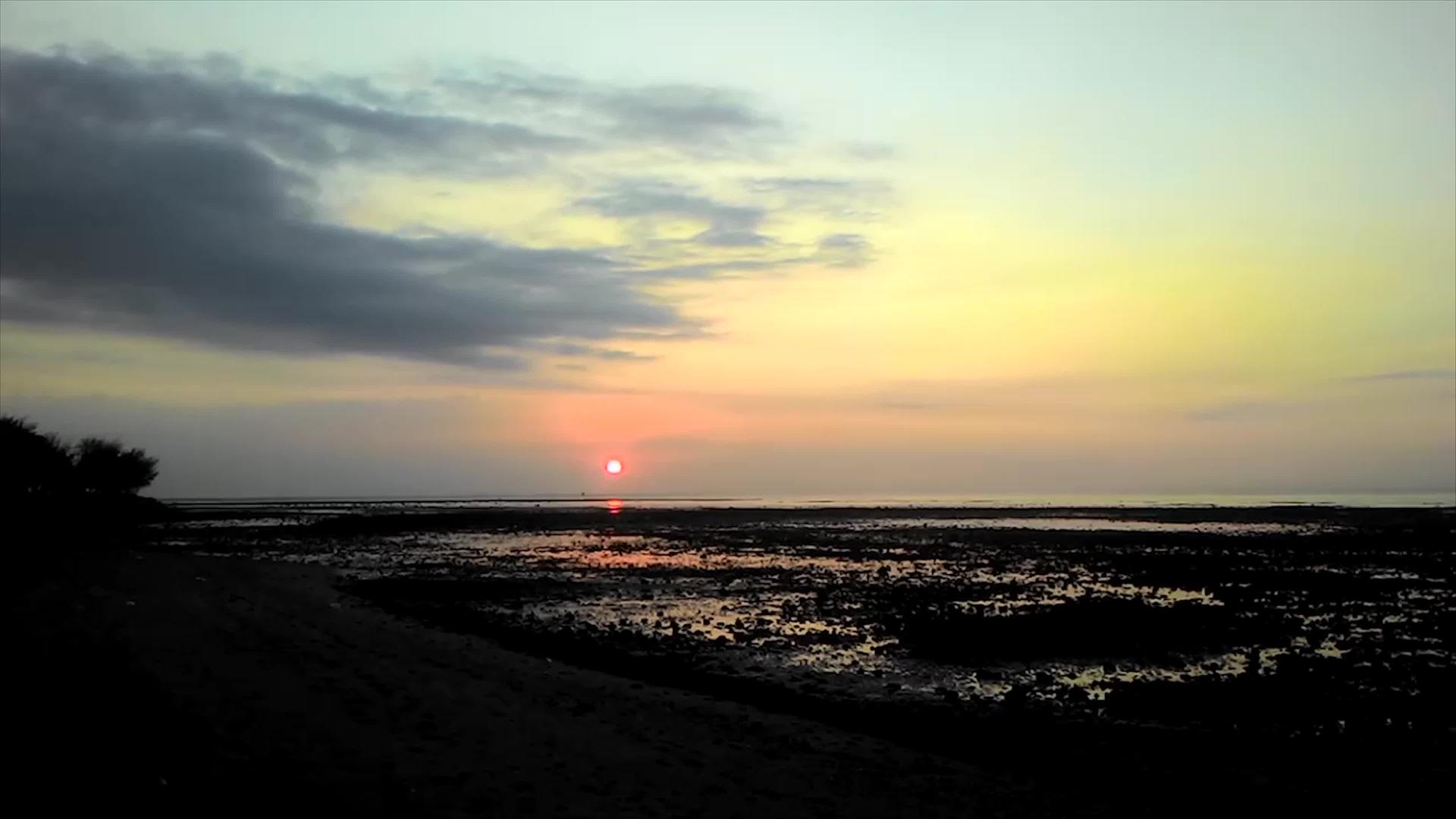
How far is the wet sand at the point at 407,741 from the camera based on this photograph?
10.5 metres

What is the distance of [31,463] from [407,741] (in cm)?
7649

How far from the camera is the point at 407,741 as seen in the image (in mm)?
13180

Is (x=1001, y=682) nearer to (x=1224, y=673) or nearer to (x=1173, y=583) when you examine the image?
(x=1224, y=673)

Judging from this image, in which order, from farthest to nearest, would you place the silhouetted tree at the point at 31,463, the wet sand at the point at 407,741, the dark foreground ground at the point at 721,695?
the silhouetted tree at the point at 31,463
the dark foreground ground at the point at 721,695
the wet sand at the point at 407,741

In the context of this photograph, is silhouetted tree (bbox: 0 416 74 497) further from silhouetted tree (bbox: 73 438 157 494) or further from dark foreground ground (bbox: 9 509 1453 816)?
dark foreground ground (bbox: 9 509 1453 816)

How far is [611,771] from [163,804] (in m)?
5.05

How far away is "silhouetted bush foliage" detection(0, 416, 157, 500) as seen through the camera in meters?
70.0

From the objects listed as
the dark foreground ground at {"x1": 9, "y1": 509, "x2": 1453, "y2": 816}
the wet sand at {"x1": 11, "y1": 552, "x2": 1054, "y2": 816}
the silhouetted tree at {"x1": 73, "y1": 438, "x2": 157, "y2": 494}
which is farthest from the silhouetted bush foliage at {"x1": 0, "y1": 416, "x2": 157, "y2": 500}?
the wet sand at {"x1": 11, "y1": 552, "x2": 1054, "y2": 816}

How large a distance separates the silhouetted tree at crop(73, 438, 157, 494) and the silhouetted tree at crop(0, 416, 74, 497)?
4.31 meters

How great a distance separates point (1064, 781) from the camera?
12758mm

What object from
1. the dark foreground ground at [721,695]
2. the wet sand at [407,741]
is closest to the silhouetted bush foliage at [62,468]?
the dark foreground ground at [721,695]

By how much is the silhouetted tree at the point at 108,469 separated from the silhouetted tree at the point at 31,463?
170 inches

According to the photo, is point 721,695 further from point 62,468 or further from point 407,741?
point 62,468

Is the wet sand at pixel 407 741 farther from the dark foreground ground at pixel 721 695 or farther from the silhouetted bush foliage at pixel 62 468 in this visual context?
the silhouetted bush foliage at pixel 62 468
